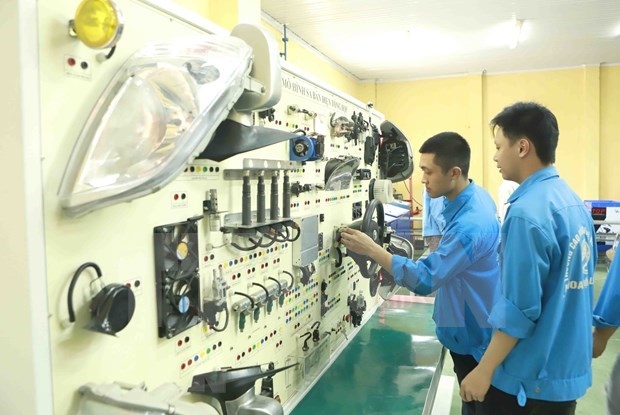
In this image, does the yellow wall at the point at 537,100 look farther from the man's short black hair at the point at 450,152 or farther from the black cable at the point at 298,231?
the black cable at the point at 298,231

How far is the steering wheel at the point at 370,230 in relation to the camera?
2479 millimetres

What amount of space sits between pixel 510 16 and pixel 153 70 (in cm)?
552

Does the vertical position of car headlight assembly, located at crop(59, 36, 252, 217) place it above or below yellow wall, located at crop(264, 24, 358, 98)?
below

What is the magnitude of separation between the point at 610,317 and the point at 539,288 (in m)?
0.53

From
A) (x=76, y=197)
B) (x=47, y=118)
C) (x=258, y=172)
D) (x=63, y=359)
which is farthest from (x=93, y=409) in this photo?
(x=258, y=172)

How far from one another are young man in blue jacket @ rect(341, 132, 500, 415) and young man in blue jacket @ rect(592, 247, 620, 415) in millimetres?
437

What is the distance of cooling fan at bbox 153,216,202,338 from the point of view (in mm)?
1211

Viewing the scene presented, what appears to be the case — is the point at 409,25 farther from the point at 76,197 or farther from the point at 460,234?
the point at 76,197

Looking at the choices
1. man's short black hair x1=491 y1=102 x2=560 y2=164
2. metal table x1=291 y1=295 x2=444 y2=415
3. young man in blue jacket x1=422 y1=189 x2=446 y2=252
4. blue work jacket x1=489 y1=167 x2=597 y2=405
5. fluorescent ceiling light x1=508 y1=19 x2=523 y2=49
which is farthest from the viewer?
fluorescent ceiling light x1=508 y1=19 x2=523 y2=49

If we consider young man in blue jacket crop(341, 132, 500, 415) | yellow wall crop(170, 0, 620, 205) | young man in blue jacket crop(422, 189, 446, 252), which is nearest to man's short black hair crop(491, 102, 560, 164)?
young man in blue jacket crop(341, 132, 500, 415)

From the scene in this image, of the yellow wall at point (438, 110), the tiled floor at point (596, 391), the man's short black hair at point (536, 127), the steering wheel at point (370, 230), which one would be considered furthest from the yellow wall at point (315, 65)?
the tiled floor at point (596, 391)

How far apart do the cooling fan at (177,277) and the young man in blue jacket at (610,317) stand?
1479 millimetres

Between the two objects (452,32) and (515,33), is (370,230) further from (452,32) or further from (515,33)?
(515,33)

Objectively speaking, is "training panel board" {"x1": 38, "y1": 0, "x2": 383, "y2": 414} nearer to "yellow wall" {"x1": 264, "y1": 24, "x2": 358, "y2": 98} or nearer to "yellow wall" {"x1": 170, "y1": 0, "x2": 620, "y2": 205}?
"yellow wall" {"x1": 264, "y1": 24, "x2": 358, "y2": 98}
